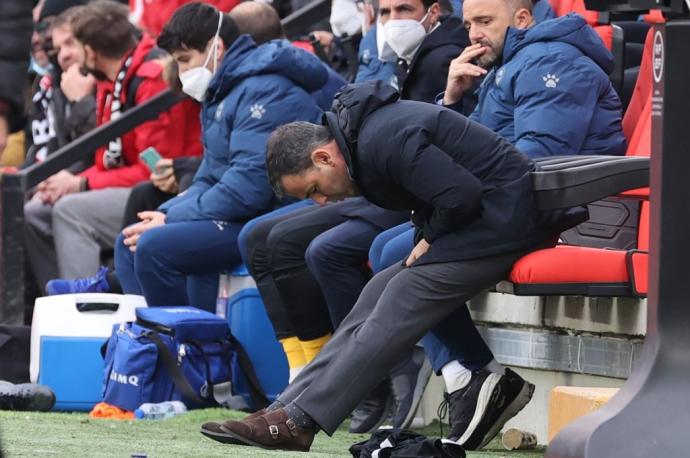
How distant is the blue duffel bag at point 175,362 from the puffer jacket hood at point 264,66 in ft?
3.59

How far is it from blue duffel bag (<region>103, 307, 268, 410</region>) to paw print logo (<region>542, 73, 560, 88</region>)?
2.01 meters

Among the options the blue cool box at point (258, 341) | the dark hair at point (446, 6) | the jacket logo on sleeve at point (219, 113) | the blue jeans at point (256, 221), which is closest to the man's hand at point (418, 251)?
the blue jeans at point (256, 221)

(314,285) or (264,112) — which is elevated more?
(264,112)

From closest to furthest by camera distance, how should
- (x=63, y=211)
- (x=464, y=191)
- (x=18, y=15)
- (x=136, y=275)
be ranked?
(x=18, y=15)
(x=464, y=191)
(x=136, y=275)
(x=63, y=211)

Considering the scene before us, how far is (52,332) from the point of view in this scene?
7336 mm

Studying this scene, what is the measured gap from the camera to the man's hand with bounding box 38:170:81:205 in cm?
931

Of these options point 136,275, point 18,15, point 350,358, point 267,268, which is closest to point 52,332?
point 136,275

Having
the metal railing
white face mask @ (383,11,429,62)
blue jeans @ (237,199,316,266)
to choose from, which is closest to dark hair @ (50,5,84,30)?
the metal railing

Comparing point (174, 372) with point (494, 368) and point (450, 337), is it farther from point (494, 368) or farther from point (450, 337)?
point (494, 368)

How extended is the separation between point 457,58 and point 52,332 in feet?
7.61

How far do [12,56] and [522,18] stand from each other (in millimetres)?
3327

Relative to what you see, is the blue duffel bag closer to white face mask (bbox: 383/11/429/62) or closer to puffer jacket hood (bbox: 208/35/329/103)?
puffer jacket hood (bbox: 208/35/329/103)

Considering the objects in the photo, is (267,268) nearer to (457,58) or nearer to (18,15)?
(457,58)

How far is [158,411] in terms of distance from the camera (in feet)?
22.0
